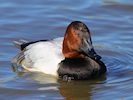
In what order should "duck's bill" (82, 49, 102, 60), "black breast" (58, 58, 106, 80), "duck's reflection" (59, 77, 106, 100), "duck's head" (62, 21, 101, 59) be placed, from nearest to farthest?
1. "duck's reflection" (59, 77, 106, 100)
2. "duck's bill" (82, 49, 102, 60)
3. "duck's head" (62, 21, 101, 59)
4. "black breast" (58, 58, 106, 80)

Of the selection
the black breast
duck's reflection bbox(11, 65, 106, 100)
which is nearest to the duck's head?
the black breast

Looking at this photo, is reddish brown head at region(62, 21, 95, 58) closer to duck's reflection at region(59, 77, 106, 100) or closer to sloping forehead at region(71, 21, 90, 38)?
sloping forehead at region(71, 21, 90, 38)

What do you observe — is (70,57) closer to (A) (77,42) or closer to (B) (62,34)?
(A) (77,42)

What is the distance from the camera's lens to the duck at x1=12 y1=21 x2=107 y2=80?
809 cm

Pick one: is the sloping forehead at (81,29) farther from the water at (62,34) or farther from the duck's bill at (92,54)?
the water at (62,34)

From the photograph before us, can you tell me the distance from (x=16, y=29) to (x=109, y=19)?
68.1 inches

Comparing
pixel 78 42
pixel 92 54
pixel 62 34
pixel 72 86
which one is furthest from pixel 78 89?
pixel 62 34

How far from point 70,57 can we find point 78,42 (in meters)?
0.27

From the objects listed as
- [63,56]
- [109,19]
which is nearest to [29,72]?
[63,56]

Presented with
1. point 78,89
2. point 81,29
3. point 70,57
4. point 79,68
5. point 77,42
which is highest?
point 81,29

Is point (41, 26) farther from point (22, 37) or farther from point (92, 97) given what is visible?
point (92, 97)

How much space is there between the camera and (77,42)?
8164 mm

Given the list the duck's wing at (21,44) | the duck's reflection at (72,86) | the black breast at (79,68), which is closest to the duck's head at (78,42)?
the black breast at (79,68)

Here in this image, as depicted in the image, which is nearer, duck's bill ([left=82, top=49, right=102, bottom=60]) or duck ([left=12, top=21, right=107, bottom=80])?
duck's bill ([left=82, top=49, right=102, bottom=60])
